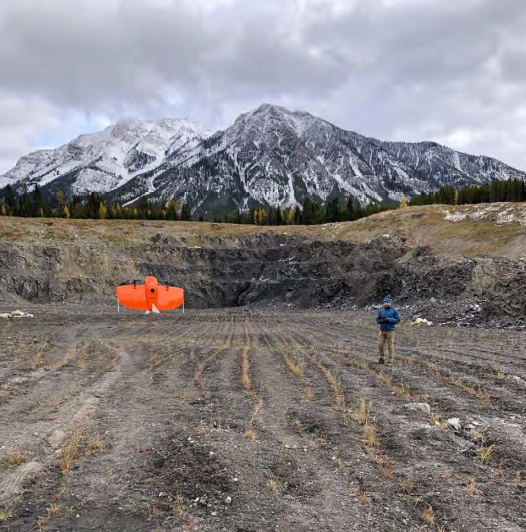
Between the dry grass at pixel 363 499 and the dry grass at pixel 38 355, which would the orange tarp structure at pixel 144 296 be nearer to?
the dry grass at pixel 38 355

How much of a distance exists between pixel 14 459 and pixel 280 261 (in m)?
53.2

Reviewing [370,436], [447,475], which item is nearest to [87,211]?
[370,436]

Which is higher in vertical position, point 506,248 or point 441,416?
point 506,248

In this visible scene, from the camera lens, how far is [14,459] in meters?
7.38

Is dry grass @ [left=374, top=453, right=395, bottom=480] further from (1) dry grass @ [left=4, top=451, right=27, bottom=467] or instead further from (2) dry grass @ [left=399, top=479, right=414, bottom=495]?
(1) dry grass @ [left=4, top=451, right=27, bottom=467]

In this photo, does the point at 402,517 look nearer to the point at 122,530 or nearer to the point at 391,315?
the point at 122,530

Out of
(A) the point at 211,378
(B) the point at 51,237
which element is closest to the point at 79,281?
(B) the point at 51,237

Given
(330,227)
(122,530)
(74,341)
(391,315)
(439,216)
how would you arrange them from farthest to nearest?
(330,227)
(439,216)
(74,341)
(391,315)
(122,530)

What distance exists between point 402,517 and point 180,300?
43264mm

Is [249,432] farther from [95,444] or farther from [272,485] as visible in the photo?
[95,444]

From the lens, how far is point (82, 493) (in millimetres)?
6309

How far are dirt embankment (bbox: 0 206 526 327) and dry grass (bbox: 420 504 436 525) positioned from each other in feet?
95.7

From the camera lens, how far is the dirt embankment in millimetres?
40281

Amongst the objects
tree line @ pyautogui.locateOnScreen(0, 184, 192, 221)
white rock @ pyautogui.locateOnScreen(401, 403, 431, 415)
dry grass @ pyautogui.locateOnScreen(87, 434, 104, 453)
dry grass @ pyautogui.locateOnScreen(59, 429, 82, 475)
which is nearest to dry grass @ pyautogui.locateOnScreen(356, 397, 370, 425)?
white rock @ pyautogui.locateOnScreen(401, 403, 431, 415)
